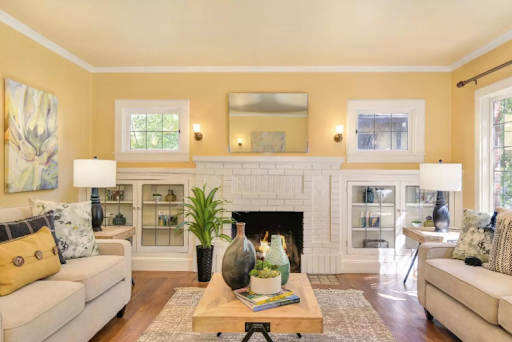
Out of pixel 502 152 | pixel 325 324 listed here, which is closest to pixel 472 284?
pixel 325 324

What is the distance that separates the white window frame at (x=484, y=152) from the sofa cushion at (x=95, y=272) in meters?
3.74

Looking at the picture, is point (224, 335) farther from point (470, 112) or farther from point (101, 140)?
point (470, 112)

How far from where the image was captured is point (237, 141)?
172 inches

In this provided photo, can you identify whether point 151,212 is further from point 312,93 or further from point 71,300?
point 312,93

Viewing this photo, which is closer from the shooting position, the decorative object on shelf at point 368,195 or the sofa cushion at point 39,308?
the sofa cushion at point 39,308

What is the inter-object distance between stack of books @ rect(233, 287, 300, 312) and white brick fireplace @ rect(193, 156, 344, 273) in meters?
2.08

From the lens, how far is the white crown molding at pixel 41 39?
302 cm

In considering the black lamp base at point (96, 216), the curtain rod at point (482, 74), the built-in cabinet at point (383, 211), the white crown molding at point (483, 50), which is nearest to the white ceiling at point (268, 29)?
the white crown molding at point (483, 50)

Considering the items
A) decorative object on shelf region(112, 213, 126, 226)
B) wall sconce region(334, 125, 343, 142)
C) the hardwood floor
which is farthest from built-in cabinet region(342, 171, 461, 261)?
decorative object on shelf region(112, 213, 126, 226)

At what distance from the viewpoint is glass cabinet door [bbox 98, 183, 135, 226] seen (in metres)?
4.45

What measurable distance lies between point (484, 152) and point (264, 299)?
3.16 metres

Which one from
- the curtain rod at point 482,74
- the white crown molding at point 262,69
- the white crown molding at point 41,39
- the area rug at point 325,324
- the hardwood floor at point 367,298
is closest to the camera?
the area rug at point 325,324

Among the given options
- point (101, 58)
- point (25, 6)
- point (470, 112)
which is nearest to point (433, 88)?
point (470, 112)

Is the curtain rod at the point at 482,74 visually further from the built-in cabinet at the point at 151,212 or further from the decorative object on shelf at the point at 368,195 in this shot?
the built-in cabinet at the point at 151,212
